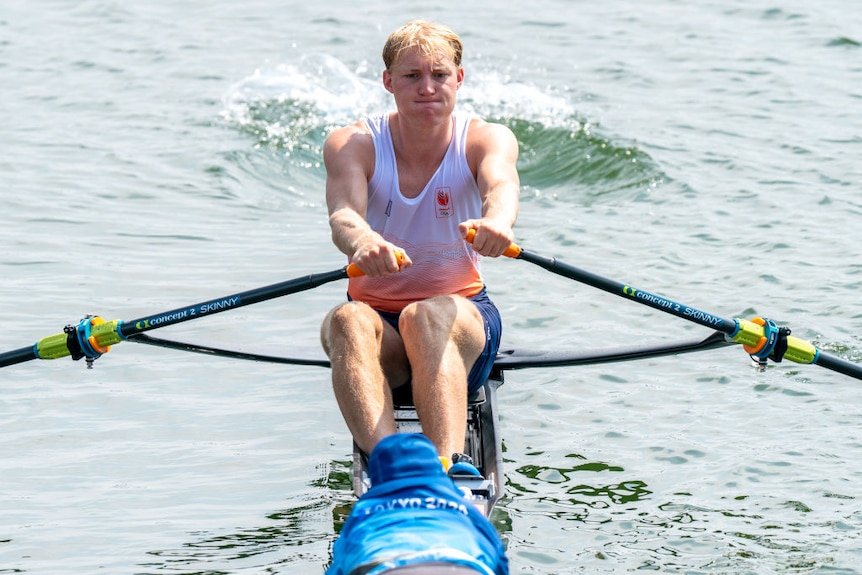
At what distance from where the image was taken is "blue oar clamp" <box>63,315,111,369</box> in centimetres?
517

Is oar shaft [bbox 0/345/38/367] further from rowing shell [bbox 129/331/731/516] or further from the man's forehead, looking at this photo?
the man's forehead

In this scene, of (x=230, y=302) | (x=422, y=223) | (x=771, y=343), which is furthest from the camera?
(x=422, y=223)

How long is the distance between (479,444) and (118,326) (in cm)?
Answer: 156

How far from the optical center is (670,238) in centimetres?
898

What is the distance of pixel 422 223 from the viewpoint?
527cm

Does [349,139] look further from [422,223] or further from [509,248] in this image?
[509,248]

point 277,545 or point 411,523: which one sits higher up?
point 411,523

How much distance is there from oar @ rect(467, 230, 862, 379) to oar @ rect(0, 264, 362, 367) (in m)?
1.01

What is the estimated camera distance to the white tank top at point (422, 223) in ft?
17.2

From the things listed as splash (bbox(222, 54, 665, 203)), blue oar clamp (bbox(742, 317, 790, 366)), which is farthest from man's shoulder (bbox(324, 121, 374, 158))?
splash (bbox(222, 54, 665, 203))

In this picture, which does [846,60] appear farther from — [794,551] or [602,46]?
[794,551]

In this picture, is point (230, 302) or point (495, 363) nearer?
point (230, 302)

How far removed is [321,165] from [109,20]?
5.95m

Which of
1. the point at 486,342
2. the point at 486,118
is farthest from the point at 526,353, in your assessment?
the point at 486,118
